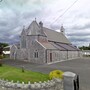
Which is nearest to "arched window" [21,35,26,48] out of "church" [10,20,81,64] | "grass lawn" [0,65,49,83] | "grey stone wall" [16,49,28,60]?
"church" [10,20,81,64]

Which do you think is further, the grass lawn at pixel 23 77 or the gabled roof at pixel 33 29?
the gabled roof at pixel 33 29

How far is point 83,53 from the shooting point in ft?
219

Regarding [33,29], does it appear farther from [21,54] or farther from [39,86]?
[39,86]

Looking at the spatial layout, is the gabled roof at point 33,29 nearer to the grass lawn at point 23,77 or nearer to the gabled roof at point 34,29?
the gabled roof at point 34,29

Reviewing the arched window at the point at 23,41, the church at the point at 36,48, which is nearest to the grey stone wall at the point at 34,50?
the church at the point at 36,48

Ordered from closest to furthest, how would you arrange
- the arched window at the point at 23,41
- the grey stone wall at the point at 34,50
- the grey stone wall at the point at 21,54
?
the grey stone wall at the point at 34,50 → the grey stone wall at the point at 21,54 → the arched window at the point at 23,41

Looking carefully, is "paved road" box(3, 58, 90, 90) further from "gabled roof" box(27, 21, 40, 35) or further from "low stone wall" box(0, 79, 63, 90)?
"gabled roof" box(27, 21, 40, 35)

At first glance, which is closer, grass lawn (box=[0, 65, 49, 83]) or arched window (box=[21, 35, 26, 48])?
grass lawn (box=[0, 65, 49, 83])

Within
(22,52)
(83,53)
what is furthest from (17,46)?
(83,53)

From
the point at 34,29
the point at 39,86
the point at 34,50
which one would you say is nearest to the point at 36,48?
the point at 34,50

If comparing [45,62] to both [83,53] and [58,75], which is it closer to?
[58,75]

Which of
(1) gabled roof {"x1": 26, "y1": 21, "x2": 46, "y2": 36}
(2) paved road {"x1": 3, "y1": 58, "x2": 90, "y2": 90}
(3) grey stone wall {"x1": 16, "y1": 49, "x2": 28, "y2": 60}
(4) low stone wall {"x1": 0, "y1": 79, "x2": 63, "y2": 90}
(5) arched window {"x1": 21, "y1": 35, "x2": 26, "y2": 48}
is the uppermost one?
(1) gabled roof {"x1": 26, "y1": 21, "x2": 46, "y2": 36}

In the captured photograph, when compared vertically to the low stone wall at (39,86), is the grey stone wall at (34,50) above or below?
above

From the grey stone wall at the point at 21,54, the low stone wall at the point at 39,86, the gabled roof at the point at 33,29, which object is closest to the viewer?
the low stone wall at the point at 39,86
